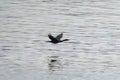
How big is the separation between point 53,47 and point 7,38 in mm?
2007

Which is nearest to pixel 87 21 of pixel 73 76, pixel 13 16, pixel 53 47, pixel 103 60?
pixel 13 16

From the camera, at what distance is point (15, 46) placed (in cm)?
2398

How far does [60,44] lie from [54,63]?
2943 millimetres

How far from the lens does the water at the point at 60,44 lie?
2064 cm

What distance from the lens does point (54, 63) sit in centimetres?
2183

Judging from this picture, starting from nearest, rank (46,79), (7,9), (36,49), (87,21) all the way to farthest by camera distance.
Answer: (46,79) < (36,49) < (87,21) < (7,9)

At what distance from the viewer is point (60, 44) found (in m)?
24.7

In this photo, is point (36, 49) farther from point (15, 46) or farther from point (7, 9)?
point (7, 9)

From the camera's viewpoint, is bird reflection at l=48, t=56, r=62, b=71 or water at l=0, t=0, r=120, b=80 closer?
water at l=0, t=0, r=120, b=80

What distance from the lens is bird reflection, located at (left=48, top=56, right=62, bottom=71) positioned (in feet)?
69.3

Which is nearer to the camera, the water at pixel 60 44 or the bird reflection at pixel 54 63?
the water at pixel 60 44

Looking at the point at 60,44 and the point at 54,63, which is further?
the point at 60,44

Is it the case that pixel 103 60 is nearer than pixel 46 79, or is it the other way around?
pixel 46 79

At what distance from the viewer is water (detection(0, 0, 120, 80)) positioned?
20.6 metres
